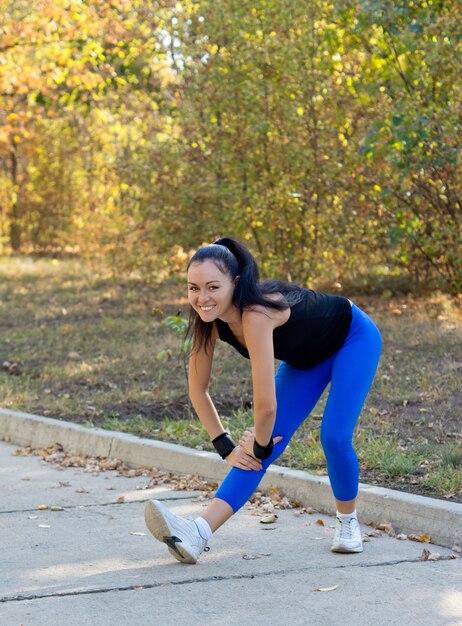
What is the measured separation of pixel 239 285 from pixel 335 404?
0.72 m

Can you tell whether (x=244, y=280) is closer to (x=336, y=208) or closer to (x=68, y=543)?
(x=68, y=543)

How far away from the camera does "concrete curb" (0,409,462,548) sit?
17.8ft

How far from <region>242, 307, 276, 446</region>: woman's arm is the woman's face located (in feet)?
0.36

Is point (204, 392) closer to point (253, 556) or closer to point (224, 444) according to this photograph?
point (224, 444)

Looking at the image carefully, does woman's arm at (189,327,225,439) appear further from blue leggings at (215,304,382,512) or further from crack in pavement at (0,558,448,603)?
crack in pavement at (0,558,448,603)

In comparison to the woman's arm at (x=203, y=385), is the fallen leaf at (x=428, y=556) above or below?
below

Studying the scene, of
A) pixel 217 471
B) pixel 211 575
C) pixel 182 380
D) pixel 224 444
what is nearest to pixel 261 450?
pixel 224 444

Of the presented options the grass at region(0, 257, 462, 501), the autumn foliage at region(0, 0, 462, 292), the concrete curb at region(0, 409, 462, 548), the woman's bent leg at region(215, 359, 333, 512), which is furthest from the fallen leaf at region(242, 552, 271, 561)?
the autumn foliage at region(0, 0, 462, 292)

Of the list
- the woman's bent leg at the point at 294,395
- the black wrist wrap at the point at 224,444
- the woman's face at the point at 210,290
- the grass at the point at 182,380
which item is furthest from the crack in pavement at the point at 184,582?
the woman's face at the point at 210,290

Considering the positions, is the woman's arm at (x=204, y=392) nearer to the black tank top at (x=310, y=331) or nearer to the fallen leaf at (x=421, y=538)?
the black tank top at (x=310, y=331)

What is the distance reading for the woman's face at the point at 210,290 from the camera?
15.7 feet

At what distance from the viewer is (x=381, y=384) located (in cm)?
889

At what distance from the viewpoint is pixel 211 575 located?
4777 millimetres

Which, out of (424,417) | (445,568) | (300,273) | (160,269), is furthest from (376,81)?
(445,568)
